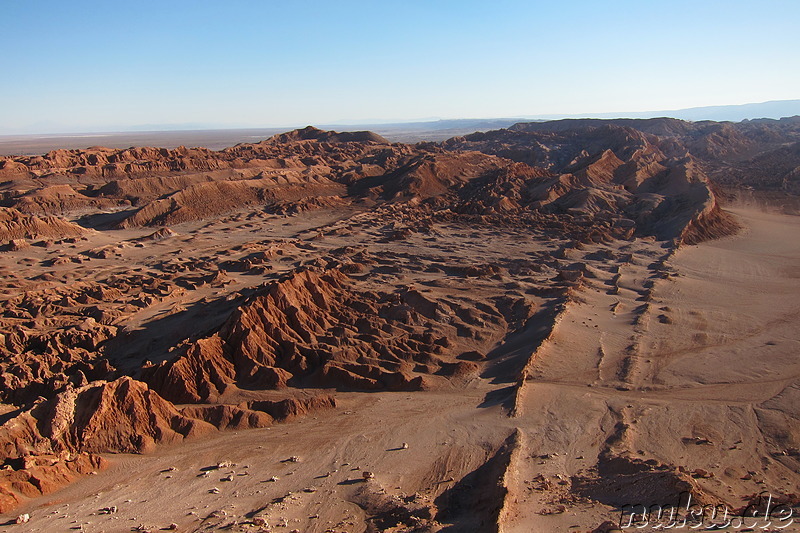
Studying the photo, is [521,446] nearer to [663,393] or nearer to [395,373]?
[395,373]

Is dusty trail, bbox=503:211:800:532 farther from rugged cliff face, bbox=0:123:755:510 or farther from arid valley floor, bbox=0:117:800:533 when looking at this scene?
rugged cliff face, bbox=0:123:755:510

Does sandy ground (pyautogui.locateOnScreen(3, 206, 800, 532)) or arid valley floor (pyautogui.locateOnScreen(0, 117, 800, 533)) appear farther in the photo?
Result: arid valley floor (pyautogui.locateOnScreen(0, 117, 800, 533))

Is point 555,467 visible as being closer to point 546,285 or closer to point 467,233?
point 546,285

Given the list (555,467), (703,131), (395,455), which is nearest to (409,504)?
(395,455)

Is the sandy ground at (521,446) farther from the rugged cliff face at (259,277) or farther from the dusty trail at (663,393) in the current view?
the rugged cliff face at (259,277)

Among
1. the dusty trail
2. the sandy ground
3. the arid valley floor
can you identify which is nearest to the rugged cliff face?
the arid valley floor

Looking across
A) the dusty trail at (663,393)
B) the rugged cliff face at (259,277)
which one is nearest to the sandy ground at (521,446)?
the dusty trail at (663,393)
